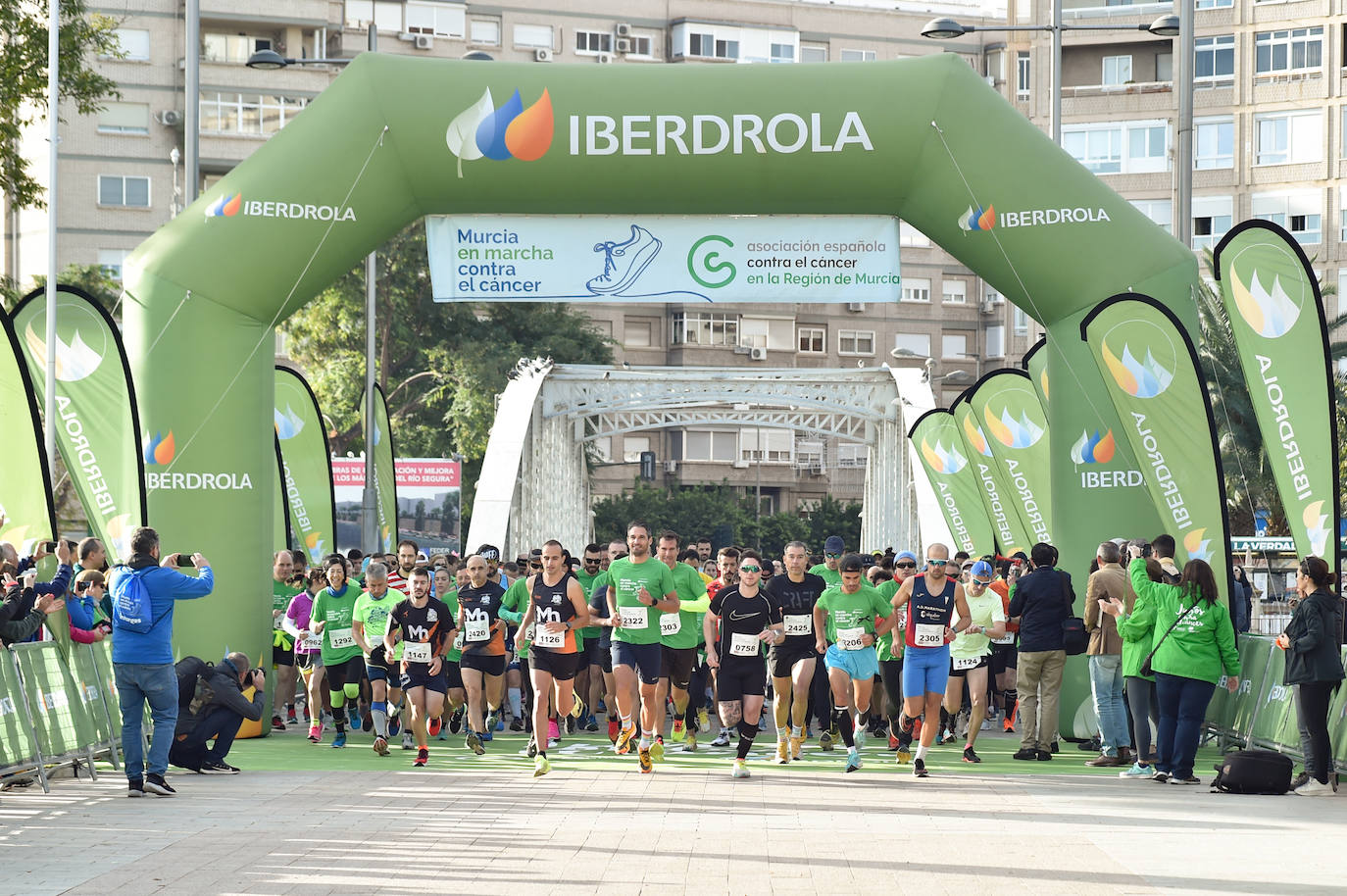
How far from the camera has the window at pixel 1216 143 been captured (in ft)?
188

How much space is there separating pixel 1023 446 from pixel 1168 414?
5291 mm

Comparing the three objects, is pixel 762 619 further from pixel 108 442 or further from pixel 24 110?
pixel 24 110

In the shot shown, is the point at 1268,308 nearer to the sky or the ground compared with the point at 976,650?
nearer to the sky

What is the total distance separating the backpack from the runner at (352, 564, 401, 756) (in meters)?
7.12

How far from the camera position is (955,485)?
2573 centimetres

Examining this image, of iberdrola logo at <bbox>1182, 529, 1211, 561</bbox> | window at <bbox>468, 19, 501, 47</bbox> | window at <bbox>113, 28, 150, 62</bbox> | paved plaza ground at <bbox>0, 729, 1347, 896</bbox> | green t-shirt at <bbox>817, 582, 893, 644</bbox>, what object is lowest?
paved plaza ground at <bbox>0, 729, 1347, 896</bbox>

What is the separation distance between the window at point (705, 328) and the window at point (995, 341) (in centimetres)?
1095

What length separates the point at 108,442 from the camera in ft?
51.5

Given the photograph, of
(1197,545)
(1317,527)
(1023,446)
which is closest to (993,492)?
(1023,446)

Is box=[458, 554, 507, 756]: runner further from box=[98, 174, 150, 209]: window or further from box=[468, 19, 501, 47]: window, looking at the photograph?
box=[468, 19, 501, 47]: window

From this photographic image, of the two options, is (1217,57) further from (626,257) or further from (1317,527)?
(1317,527)

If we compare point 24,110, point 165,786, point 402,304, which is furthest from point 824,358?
point 165,786

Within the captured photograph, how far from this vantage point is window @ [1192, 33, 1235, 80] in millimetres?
56719

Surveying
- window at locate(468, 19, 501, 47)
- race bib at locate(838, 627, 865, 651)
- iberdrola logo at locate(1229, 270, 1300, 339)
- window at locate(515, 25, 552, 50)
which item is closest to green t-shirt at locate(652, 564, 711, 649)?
race bib at locate(838, 627, 865, 651)
